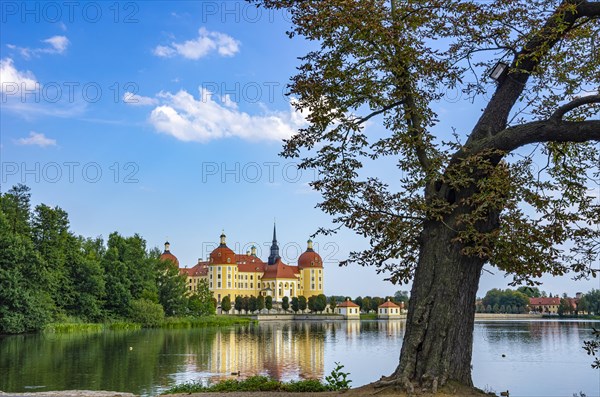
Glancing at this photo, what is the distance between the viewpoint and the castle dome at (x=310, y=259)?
111812 millimetres

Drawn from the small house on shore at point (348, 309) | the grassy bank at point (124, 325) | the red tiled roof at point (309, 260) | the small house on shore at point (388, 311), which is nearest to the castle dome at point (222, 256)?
the red tiled roof at point (309, 260)

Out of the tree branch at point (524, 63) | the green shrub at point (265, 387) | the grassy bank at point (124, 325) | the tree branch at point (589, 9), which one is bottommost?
the grassy bank at point (124, 325)

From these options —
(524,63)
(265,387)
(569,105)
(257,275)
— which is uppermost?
(524,63)

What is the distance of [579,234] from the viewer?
25.3ft

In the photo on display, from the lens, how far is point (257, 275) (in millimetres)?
113562

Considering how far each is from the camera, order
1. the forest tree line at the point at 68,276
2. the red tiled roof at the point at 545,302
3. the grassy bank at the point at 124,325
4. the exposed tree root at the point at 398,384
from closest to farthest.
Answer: the exposed tree root at the point at 398,384 < the forest tree line at the point at 68,276 < the grassy bank at the point at 124,325 < the red tiled roof at the point at 545,302

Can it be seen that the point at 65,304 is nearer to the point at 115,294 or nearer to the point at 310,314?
the point at 115,294

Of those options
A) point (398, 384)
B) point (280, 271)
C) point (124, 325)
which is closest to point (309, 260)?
point (280, 271)

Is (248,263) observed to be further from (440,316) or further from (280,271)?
(440,316)

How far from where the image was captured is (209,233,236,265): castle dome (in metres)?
109

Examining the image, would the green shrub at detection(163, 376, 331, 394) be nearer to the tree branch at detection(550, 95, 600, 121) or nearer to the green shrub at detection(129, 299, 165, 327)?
the tree branch at detection(550, 95, 600, 121)

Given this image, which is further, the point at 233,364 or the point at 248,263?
the point at 248,263

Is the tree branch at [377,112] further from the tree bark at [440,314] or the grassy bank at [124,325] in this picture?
the grassy bank at [124,325]

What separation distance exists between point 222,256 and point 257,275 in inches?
321
